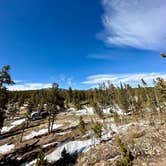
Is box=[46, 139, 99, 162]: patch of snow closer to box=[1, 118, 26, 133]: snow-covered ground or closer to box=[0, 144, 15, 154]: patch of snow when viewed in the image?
box=[0, 144, 15, 154]: patch of snow

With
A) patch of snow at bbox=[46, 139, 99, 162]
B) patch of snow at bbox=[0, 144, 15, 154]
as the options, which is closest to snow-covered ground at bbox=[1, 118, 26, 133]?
patch of snow at bbox=[0, 144, 15, 154]

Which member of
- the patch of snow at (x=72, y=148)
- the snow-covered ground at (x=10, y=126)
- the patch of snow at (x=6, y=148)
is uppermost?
the snow-covered ground at (x=10, y=126)

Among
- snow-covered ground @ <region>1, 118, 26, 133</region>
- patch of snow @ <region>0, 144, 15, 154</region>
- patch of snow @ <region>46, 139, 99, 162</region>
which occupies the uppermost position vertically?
snow-covered ground @ <region>1, 118, 26, 133</region>

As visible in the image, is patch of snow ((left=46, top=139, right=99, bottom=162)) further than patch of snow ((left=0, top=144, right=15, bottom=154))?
No

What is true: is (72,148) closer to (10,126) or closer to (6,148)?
(6,148)

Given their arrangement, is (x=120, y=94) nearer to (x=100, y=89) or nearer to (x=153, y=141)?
(x=100, y=89)

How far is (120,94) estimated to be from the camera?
69.3 m

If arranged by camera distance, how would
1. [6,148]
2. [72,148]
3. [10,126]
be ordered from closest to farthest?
[72,148], [6,148], [10,126]

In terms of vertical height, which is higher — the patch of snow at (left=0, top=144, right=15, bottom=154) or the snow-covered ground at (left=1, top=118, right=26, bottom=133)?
the snow-covered ground at (left=1, top=118, right=26, bottom=133)

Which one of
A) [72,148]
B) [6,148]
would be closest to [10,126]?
[6,148]

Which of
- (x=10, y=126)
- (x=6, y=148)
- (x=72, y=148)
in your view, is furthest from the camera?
(x=10, y=126)

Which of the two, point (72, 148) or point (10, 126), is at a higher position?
point (10, 126)

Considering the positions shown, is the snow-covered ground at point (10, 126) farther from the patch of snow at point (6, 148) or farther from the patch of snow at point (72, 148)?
the patch of snow at point (72, 148)

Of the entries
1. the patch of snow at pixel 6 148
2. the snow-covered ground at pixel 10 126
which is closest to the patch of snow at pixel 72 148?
the patch of snow at pixel 6 148
